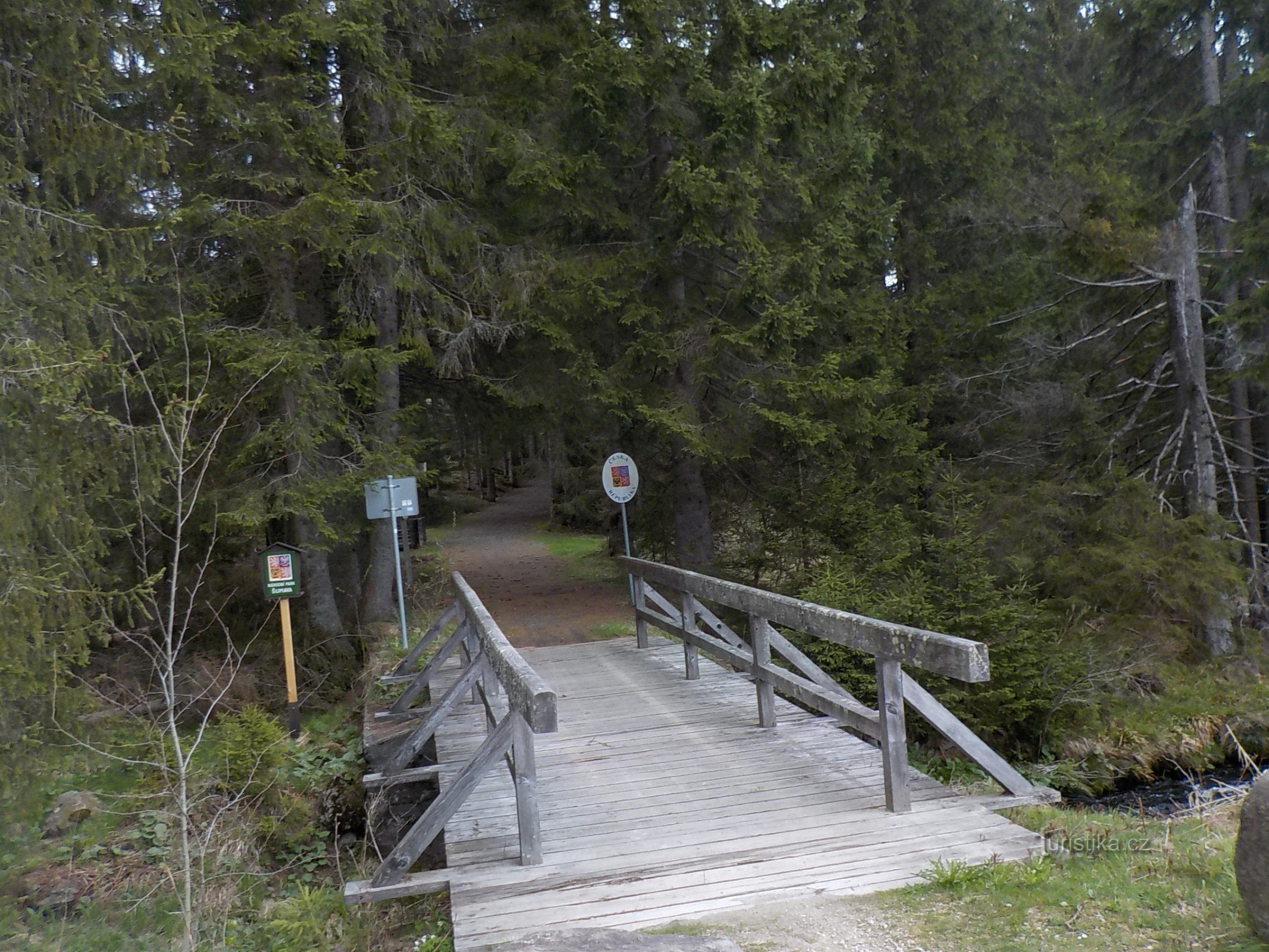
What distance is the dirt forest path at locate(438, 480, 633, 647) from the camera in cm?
1389

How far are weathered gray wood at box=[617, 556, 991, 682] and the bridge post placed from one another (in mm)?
960

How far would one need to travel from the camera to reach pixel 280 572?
1009 cm

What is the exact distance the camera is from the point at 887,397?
17281mm

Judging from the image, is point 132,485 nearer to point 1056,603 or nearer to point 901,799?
point 901,799

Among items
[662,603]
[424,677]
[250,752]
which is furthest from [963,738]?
[250,752]

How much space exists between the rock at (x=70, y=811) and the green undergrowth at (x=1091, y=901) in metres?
7.05

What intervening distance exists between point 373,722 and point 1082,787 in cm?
762

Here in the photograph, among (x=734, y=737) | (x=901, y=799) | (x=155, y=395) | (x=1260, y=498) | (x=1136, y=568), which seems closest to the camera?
(x=901, y=799)

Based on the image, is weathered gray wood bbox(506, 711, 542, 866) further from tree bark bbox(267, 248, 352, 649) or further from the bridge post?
tree bark bbox(267, 248, 352, 649)

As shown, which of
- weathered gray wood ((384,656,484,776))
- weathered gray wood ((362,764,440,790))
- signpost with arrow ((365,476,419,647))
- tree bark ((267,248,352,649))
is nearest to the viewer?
weathered gray wood ((384,656,484,776))

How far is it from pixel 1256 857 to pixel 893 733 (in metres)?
1.98

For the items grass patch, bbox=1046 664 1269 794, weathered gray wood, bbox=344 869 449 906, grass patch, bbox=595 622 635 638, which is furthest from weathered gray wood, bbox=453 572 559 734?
grass patch, bbox=1046 664 1269 794

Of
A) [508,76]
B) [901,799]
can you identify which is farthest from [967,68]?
[901,799]

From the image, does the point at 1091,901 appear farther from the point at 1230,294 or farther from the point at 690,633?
the point at 1230,294
